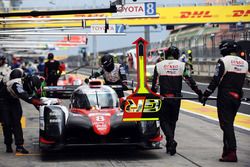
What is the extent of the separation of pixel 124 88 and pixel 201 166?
450cm

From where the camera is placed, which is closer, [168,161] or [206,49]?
[168,161]

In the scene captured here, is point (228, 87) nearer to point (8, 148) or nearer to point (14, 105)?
point (14, 105)

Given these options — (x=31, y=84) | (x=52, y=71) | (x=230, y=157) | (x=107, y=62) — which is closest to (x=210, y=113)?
(x=107, y=62)

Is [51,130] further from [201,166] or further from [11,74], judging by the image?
[201,166]

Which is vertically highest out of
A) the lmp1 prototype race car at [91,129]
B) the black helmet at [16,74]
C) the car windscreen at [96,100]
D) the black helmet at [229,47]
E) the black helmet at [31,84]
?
the black helmet at [229,47]

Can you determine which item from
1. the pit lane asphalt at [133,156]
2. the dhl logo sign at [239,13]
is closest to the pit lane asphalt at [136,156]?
the pit lane asphalt at [133,156]

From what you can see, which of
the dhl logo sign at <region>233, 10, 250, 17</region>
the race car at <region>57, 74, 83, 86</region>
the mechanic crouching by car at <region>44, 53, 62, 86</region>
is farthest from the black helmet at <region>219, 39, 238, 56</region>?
the dhl logo sign at <region>233, 10, 250, 17</region>

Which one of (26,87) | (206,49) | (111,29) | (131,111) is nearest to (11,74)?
(26,87)

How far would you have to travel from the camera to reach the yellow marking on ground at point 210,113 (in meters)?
15.4

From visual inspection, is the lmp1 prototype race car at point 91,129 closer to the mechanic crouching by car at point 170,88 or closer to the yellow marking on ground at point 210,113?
the mechanic crouching by car at point 170,88

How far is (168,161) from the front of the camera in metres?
9.84

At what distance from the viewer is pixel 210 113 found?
1802 centimetres

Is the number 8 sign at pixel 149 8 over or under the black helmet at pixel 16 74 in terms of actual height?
over

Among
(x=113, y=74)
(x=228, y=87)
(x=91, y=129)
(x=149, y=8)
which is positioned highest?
(x=149, y=8)
